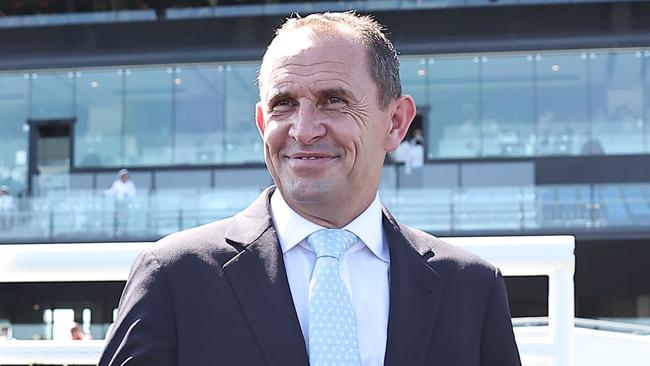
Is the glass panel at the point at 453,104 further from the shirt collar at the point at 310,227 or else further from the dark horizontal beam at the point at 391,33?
the shirt collar at the point at 310,227

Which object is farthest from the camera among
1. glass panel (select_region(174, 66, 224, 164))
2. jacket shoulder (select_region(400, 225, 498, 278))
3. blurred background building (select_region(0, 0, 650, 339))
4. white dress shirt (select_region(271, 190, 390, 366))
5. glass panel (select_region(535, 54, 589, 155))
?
glass panel (select_region(174, 66, 224, 164))

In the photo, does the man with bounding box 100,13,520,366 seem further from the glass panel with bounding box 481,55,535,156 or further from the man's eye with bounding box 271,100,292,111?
the glass panel with bounding box 481,55,535,156

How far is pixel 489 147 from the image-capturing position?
2147cm

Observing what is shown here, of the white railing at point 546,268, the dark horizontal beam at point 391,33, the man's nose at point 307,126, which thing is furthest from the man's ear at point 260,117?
the dark horizontal beam at point 391,33

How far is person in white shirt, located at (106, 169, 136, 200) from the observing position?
65.7 ft

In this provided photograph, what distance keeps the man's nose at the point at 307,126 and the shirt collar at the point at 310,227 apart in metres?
0.19

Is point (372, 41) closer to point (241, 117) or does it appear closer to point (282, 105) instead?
point (282, 105)

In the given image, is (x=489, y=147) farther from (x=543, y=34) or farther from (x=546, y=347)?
(x=546, y=347)

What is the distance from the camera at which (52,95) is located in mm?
23094

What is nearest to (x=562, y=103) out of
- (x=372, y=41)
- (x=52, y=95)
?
(x=52, y=95)

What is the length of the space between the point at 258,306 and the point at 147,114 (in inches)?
858

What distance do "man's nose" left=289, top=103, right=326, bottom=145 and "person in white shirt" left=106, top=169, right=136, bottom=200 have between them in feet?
61.4

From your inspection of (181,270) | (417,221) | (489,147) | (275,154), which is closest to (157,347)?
(181,270)

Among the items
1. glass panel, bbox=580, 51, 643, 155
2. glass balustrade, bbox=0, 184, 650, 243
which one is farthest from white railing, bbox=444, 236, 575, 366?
glass panel, bbox=580, 51, 643, 155
